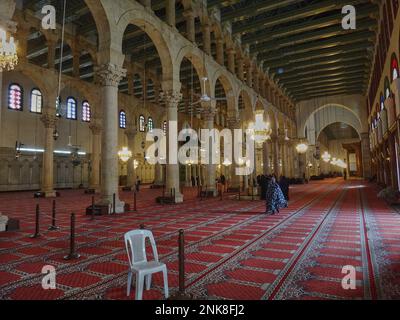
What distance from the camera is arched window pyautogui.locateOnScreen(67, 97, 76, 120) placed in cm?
1958

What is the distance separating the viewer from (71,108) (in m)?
19.8

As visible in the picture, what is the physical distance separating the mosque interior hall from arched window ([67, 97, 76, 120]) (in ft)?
0.25

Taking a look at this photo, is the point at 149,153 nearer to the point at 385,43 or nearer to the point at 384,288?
the point at 385,43

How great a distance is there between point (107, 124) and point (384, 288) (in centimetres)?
701

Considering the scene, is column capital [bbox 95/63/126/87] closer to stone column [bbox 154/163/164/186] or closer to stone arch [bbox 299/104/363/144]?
stone column [bbox 154/163/164/186]

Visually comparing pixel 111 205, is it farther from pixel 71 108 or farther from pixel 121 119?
pixel 121 119

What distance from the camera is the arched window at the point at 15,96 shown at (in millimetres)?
16609

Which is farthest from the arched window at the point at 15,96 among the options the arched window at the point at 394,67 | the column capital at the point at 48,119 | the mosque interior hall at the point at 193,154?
the arched window at the point at 394,67

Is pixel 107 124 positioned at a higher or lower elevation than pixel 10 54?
lower

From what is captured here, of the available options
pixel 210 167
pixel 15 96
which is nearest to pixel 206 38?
pixel 210 167

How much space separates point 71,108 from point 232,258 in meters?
19.1

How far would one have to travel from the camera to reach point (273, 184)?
776 cm

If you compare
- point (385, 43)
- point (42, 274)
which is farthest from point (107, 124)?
point (385, 43)

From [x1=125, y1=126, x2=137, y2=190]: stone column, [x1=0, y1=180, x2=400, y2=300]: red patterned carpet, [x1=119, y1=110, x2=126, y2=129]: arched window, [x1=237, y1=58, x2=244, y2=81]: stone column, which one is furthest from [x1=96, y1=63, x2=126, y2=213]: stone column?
[x1=119, y1=110, x2=126, y2=129]: arched window
